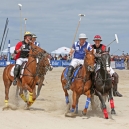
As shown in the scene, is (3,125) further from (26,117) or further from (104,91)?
(104,91)

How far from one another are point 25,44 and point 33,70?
3.57ft

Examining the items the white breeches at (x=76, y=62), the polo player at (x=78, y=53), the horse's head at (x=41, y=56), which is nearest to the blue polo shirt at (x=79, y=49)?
the polo player at (x=78, y=53)

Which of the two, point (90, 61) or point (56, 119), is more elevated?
point (90, 61)

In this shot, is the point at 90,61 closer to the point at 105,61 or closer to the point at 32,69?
the point at 105,61

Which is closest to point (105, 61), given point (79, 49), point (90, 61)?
point (90, 61)

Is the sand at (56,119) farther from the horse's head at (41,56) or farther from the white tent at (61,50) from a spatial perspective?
the white tent at (61,50)

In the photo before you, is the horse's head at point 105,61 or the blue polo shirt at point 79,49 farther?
the blue polo shirt at point 79,49

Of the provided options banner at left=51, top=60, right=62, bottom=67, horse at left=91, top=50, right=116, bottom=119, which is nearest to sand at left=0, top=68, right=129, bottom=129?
horse at left=91, top=50, right=116, bottom=119

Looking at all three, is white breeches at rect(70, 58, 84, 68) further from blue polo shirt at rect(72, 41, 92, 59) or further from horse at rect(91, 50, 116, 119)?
horse at rect(91, 50, 116, 119)

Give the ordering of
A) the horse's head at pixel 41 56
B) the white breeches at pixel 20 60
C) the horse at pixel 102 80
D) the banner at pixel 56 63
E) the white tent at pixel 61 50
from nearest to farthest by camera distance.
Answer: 1. the horse at pixel 102 80
2. the horse's head at pixel 41 56
3. the white breeches at pixel 20 60
4. the banner at pixel 56 63
5. the white tent at pixel 61 50

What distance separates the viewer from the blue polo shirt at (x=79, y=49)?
491 inches

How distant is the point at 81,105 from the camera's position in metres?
15.1

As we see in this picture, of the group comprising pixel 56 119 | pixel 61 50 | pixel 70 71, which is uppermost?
pixel 61 50

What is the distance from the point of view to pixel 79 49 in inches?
496
